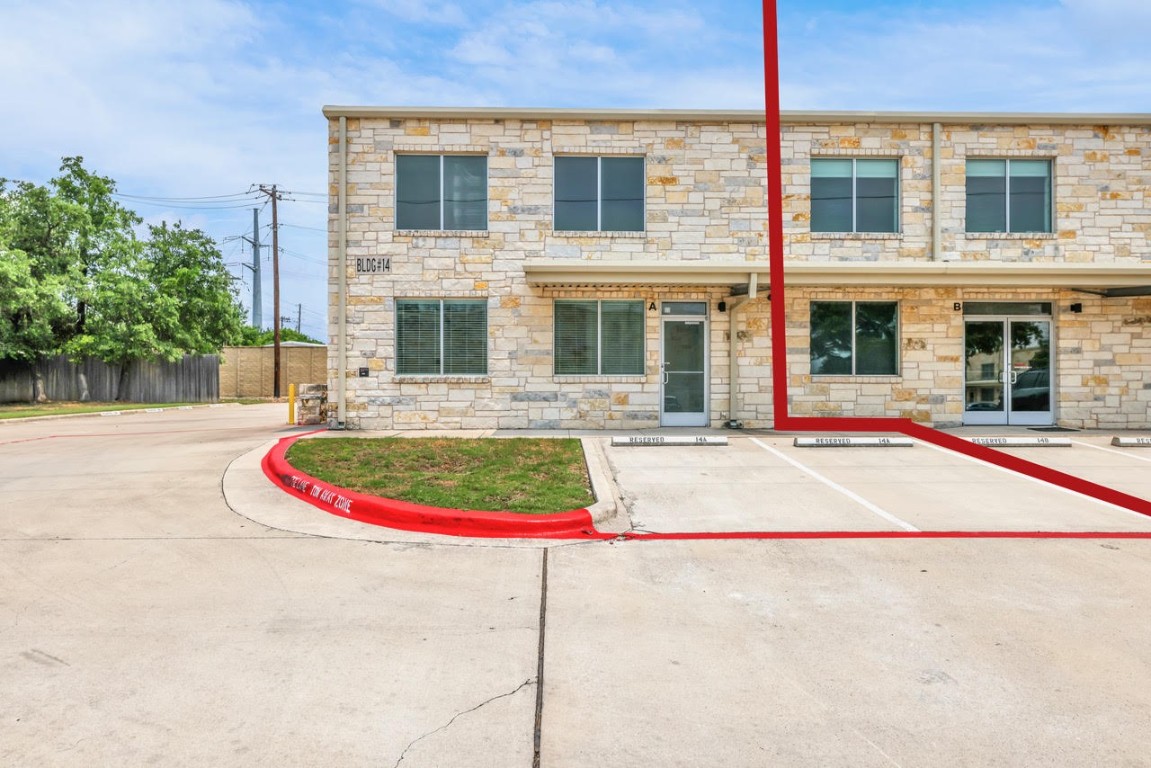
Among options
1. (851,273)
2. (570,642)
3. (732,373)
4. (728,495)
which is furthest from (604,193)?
(570,642)

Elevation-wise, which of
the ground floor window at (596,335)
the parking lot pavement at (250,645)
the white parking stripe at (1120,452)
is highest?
the ground floor window at (596,335)

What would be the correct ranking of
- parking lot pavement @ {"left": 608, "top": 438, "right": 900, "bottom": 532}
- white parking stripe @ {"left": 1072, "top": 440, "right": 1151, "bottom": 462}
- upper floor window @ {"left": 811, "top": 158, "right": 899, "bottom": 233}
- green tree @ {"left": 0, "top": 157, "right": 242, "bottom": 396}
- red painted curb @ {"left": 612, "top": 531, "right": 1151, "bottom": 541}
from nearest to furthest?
red painted curb @ {"left": 612, "top": 531, "right": 1151, "bottom": 541} < parking lot pavement @ {"left": 608, "top": 438, "right": 900, "bottom": 532} < white parking stripe @ {"left": 1072, "top": 440, "right": 1151, "bottom": 462} < upper floor window @ {"left": 811, "top": 158, "right": 899, "bottom": 233} < green tree @ {"left": 0, "top": 157, "right": 242, "bottom": 396}

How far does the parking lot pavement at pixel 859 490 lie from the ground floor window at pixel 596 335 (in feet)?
10.6

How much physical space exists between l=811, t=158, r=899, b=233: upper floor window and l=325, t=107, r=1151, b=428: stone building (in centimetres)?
5

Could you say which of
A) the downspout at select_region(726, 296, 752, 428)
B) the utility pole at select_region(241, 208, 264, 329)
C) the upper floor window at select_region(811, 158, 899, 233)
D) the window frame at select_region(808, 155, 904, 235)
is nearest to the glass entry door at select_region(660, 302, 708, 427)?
the downspout at select_region(726, 296, 752, 428)

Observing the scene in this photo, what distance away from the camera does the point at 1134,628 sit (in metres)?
4.32

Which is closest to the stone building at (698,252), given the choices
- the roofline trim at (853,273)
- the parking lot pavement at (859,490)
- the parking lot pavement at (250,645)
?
the roofline trim at (853,273)

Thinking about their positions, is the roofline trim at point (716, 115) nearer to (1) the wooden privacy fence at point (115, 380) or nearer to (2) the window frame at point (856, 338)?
(2) the window frame at point (856, 338)

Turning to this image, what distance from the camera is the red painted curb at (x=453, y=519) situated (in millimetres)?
6648

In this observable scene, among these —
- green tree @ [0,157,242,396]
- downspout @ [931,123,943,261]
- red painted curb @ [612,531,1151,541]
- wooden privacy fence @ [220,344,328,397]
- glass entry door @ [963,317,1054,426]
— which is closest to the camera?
red painted curb @ [612,531,1151,541]

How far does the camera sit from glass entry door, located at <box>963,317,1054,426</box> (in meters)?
14.5

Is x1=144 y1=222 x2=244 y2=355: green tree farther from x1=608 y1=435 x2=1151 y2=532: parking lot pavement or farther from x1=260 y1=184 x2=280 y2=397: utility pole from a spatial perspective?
x1=608 y1=435 x2=1151 y2=532: parking lot pavement

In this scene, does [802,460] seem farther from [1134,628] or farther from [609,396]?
[1134,628]

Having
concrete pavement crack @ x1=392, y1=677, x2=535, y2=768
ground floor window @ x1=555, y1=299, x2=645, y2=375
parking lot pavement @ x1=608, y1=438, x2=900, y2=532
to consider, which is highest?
ground floor window @ x1=555, y1=299, x2=645, y2=375
